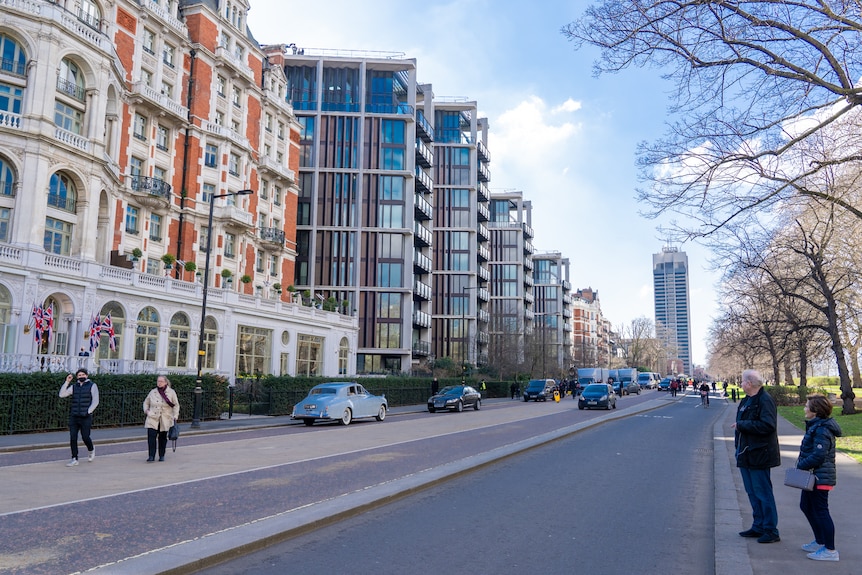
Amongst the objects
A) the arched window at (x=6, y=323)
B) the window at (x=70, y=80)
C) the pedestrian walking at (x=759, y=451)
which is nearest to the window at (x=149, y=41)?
the window at (x=70, y=80)

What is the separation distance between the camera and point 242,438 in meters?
18.9

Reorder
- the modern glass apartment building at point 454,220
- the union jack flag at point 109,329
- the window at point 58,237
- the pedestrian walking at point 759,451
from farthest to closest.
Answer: the modern glass apartment building at point 454,220
the window at point 58,237
the union jack flag at point 109,329
the pedestrian walking at point 759,451

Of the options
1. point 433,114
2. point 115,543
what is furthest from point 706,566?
point 433,114

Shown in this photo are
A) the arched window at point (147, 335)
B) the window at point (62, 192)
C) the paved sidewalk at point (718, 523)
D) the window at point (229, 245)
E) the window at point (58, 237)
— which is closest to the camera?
the paved sidewalk at point (718, 523)

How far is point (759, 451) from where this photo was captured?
6.64m

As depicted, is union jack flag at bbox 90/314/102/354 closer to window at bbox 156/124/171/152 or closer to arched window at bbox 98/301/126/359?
arched window at bbox 98/301/126/359

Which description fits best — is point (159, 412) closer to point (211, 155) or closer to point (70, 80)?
point (70, 80)

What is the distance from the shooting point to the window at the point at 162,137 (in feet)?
143

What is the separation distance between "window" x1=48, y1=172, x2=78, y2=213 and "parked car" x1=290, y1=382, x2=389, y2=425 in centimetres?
1943

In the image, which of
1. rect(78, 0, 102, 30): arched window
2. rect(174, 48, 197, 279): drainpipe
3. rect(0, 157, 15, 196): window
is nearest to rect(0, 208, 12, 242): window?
rect(0, 157, 15, 196): window

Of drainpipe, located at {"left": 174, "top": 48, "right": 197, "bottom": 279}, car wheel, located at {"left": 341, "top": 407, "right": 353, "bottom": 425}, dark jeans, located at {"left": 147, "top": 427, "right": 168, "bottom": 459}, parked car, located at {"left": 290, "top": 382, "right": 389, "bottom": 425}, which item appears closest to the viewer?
dark jeans, located at {"left": 147, "top": 427, "right": 168, "bottom": 459}

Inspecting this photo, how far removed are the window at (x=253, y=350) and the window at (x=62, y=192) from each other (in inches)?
489

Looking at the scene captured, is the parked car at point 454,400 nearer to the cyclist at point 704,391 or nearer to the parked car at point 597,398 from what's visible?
the parked car at point 597,398

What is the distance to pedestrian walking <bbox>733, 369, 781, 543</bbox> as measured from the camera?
6.57 meters
